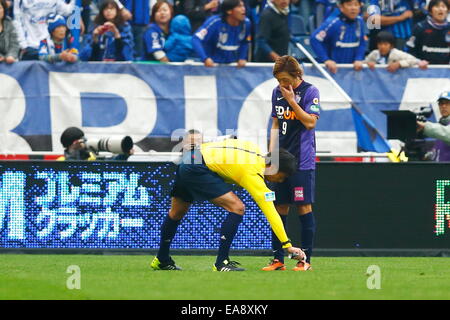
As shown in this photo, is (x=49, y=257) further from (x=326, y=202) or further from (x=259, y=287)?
(x=259, y=287)

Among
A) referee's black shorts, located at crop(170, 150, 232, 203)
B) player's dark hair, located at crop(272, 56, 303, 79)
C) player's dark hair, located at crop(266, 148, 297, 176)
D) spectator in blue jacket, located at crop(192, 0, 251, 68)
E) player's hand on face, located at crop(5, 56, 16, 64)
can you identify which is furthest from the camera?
spectator in blue jacket, located at crop(192, 0, 251, 68)

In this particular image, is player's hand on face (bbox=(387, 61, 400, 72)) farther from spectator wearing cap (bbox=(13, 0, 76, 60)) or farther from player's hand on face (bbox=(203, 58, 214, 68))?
spectator wearing cap (bbox=(13, 0, 76, 60))

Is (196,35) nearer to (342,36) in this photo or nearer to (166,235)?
(342,36)

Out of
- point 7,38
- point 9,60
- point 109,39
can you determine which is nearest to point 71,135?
point 9,60

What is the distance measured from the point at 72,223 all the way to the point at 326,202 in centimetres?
319

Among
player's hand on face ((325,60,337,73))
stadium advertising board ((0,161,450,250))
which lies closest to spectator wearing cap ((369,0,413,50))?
player's hand on face ((325,60,337,73))

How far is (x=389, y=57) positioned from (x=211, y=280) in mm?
7581

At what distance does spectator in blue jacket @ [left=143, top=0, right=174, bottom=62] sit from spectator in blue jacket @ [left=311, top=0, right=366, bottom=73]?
2.23 metres

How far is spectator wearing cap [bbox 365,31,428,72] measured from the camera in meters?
16.2

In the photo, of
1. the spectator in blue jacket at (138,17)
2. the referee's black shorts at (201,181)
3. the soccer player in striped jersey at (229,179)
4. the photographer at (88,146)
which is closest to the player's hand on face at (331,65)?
the spectator in blue jacket at (138,17)

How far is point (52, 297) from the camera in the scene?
8.95 m

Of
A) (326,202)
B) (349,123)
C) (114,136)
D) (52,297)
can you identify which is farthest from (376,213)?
(52,297)

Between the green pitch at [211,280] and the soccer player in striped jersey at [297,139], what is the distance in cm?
41

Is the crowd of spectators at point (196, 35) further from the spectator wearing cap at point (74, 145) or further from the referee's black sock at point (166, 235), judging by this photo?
the referee's black sock at point (166, 235)
